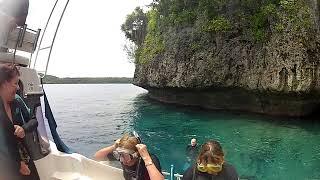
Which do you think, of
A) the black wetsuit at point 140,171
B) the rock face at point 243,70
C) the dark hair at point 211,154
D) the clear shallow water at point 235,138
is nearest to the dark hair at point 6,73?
the black wetsuit at point 140,171

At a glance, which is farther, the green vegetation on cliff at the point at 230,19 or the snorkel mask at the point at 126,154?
the green vegetation on cliff at the point at 230,19

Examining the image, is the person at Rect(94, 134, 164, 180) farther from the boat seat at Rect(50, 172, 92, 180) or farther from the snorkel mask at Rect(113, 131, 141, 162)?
the boat seat at Rect(50, 172, 92, 180)

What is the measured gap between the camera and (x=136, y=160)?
3.66 m

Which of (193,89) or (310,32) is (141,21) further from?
(310,32)

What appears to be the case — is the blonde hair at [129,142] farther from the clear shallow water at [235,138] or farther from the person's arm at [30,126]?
the clear shallow water at [235,138]

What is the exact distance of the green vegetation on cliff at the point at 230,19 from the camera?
95.6 ft

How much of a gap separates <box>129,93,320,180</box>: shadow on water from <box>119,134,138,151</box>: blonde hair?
1185 cm

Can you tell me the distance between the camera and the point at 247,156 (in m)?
18.7

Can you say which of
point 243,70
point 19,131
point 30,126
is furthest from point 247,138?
point 19,131

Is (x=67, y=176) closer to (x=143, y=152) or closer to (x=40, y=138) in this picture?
(x=40, y=138)

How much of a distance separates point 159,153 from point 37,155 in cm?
1579

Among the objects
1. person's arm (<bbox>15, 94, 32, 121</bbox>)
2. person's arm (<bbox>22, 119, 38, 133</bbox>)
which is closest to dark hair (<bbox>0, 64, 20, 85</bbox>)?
person's arm (<bbox>15, 94, 32, 121</bbox>)

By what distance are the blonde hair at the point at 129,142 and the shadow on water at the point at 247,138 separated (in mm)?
11850

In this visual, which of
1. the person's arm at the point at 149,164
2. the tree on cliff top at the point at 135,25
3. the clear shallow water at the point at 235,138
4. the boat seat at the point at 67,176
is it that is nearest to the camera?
the person's arm at the point at 149,164
